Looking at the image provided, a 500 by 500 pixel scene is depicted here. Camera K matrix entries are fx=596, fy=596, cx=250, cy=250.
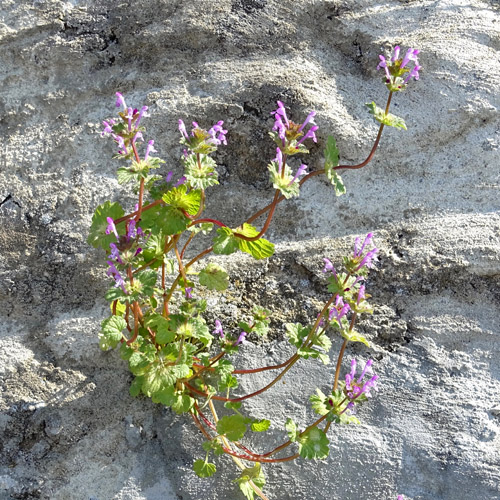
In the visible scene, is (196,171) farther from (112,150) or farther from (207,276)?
(112,150)

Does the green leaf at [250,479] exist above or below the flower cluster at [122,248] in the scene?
below

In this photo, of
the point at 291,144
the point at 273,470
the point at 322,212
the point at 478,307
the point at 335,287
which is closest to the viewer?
the point at 291,144

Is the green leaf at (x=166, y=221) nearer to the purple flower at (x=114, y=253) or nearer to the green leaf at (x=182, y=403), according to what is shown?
the purple flower at (x=114, y=253)

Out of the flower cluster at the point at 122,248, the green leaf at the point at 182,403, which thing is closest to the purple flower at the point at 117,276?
the flower cluster at the point at 122,248

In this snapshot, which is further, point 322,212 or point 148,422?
point 322,212

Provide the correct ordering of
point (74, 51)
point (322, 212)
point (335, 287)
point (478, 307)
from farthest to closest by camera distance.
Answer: point (74, 51), point (322, 212), point (478, 307), point (335, 287)

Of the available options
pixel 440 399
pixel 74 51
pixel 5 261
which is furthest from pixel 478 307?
pixel 74 51
